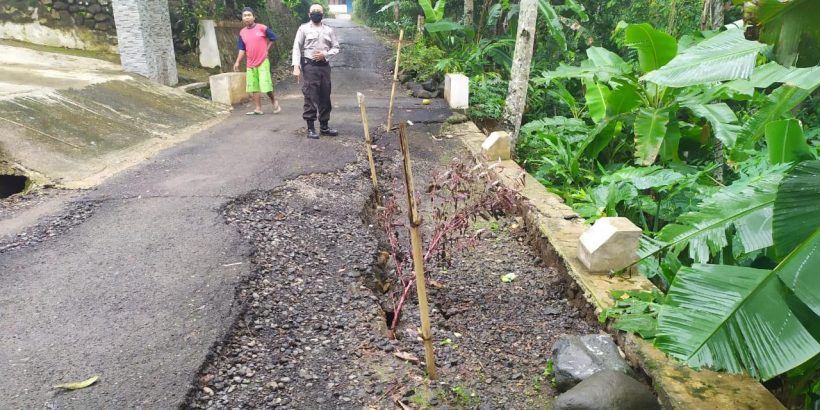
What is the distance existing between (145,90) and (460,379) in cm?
727

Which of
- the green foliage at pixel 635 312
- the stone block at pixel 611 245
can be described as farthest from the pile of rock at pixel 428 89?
the green foliage at pixel 635 312

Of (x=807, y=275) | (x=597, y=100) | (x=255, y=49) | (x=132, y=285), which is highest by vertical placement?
(x=255, y=49)

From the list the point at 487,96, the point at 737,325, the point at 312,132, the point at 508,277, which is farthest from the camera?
the point at 487,96

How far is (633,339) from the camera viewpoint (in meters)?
2.82

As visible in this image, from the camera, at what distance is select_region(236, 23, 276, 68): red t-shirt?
298 inches

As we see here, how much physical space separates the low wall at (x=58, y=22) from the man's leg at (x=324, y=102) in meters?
5.11

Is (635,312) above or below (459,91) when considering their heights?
below

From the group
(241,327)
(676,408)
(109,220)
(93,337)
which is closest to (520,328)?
(676,408)

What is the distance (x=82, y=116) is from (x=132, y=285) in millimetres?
4088

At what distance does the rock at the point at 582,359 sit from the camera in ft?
8.64

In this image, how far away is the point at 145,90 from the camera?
808 centimetres

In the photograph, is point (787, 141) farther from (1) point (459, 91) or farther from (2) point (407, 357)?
(1) point (459, 91)

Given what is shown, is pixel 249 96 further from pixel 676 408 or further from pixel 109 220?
pixel 676 408

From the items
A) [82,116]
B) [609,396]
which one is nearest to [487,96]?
[82,116]
